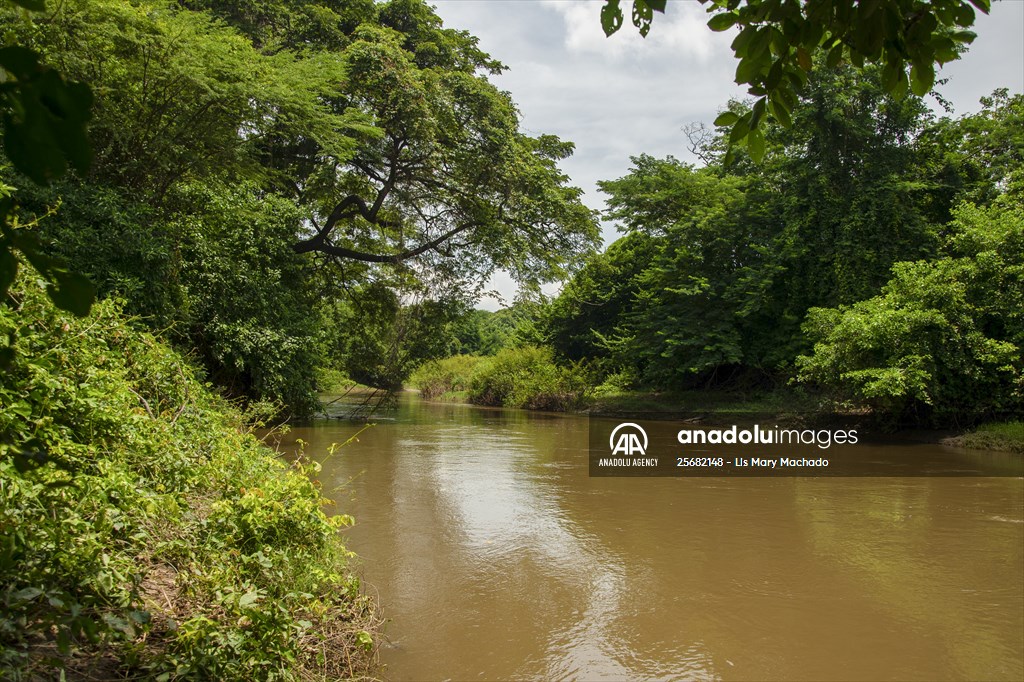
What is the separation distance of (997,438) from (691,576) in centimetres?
1045

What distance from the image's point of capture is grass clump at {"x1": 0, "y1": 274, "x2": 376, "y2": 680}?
2.19m

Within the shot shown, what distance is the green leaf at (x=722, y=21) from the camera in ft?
5.15

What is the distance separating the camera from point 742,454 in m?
12.0

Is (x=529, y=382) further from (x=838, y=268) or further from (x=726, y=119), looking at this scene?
(x=726, y=119)

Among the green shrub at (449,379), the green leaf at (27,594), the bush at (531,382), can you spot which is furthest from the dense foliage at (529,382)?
the green leaf at (27,594)

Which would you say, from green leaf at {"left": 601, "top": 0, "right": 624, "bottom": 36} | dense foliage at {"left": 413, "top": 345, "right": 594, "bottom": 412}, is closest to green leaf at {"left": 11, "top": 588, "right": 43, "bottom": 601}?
green leaf at {"left": 601, "top": 0, "right": 624, "bottom": 36}

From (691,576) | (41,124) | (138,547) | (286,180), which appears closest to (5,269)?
(41,124)

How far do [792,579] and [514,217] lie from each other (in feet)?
36.8

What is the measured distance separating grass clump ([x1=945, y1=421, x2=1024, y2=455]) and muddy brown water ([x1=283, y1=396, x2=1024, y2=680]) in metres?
3.49

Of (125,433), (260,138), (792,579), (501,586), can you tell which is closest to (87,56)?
(260,138)

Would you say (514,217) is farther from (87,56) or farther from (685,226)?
(87,56)

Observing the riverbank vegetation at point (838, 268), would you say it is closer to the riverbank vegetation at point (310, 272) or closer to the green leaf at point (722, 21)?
the riverbank vegetation at point (310, 272)

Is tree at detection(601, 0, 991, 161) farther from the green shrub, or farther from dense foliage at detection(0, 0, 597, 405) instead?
the green shrub

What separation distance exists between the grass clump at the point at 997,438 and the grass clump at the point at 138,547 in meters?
12.8
